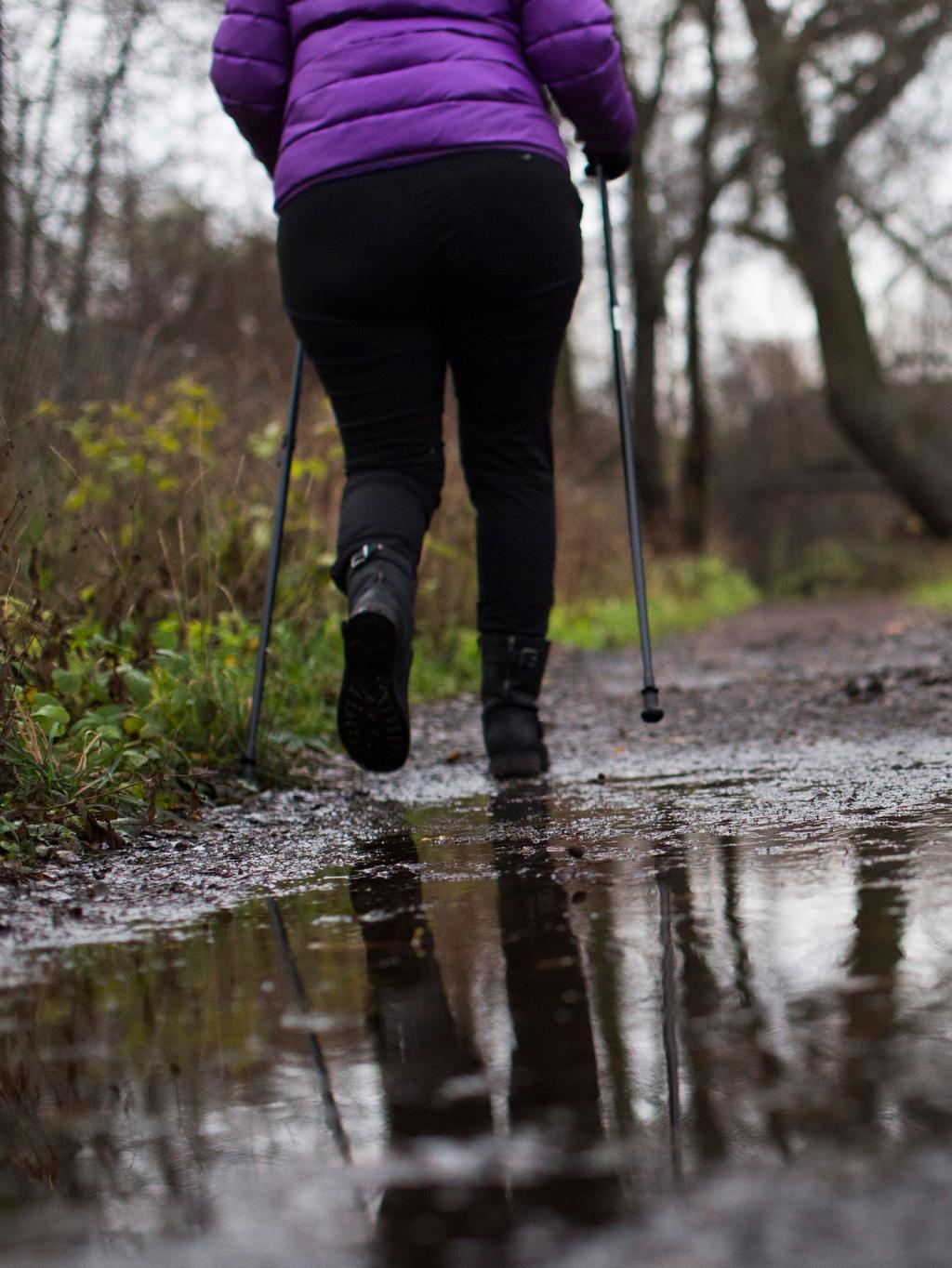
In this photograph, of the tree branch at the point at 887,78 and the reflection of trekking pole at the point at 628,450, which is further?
the tree branch at the point at 887,78

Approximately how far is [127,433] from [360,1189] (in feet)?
15.1

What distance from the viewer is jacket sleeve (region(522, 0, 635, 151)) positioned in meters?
3.09

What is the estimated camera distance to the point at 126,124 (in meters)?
9.35

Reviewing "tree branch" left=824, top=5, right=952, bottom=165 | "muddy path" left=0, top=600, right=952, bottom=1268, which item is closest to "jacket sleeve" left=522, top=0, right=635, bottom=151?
"muddy path" left=0, top=600, right=952, bottom=1268

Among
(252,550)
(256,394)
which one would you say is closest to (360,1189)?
(252,550)

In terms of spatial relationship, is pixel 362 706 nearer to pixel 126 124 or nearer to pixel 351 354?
pixel 351 354

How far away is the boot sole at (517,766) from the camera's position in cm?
333

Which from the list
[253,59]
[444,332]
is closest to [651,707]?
[444,332]

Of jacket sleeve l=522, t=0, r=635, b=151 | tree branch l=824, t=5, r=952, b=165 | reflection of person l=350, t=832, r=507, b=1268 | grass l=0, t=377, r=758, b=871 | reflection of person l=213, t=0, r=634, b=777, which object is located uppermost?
tree branch l=824, t=5, r=952, b=165

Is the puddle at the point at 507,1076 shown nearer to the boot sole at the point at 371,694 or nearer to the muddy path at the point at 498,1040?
the muddy path at the point at 498,1040

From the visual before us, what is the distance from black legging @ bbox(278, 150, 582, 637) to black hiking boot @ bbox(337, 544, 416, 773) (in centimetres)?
10

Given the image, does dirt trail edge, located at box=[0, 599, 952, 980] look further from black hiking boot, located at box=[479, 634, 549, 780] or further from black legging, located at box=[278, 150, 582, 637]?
black legging, located at box=[278, 150, 582, 637]

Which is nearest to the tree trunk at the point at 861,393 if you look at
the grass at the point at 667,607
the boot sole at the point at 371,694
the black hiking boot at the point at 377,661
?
the grass at the point at 667,607

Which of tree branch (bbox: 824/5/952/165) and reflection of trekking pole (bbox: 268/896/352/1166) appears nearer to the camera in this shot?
reflection of trekking pole (bbox: 268/896/352/1166)
